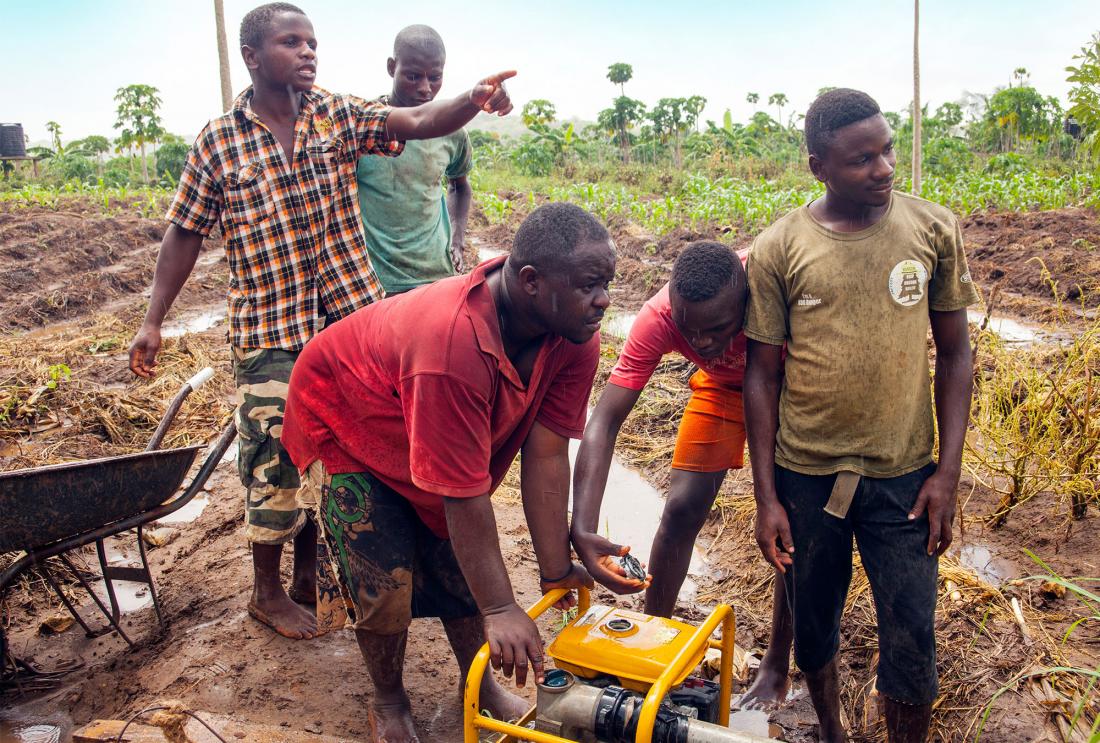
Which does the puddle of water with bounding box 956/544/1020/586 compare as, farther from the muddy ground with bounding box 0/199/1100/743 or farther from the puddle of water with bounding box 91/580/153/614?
the puddle of water with bounding box 91/580/153/614

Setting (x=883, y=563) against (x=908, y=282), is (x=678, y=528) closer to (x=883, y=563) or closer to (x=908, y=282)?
(x=883, y=563)

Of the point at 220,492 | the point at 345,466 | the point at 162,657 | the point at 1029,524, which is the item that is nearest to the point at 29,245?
the point at 220,492

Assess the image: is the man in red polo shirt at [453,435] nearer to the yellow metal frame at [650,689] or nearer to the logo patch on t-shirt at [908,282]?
the yellow metal frame at [650,689]

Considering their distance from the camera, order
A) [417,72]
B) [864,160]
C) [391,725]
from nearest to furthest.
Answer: [864,160] → [391,725] → [417,72]

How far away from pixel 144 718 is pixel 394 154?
1.97m

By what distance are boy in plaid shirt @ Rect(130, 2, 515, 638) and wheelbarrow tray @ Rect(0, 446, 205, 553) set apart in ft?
0.95

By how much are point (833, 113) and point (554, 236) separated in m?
0.76

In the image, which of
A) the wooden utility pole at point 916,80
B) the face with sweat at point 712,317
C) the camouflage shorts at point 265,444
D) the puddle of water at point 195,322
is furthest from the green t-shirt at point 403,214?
the wooden utility pole at point 916,80

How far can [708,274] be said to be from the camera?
235 cm

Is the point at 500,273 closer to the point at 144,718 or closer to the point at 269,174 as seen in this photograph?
the point at 269,174

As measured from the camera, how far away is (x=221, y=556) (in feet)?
13.2

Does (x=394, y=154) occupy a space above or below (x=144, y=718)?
above

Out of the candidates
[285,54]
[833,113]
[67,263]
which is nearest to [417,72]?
[285,54]

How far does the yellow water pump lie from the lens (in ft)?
5.75
